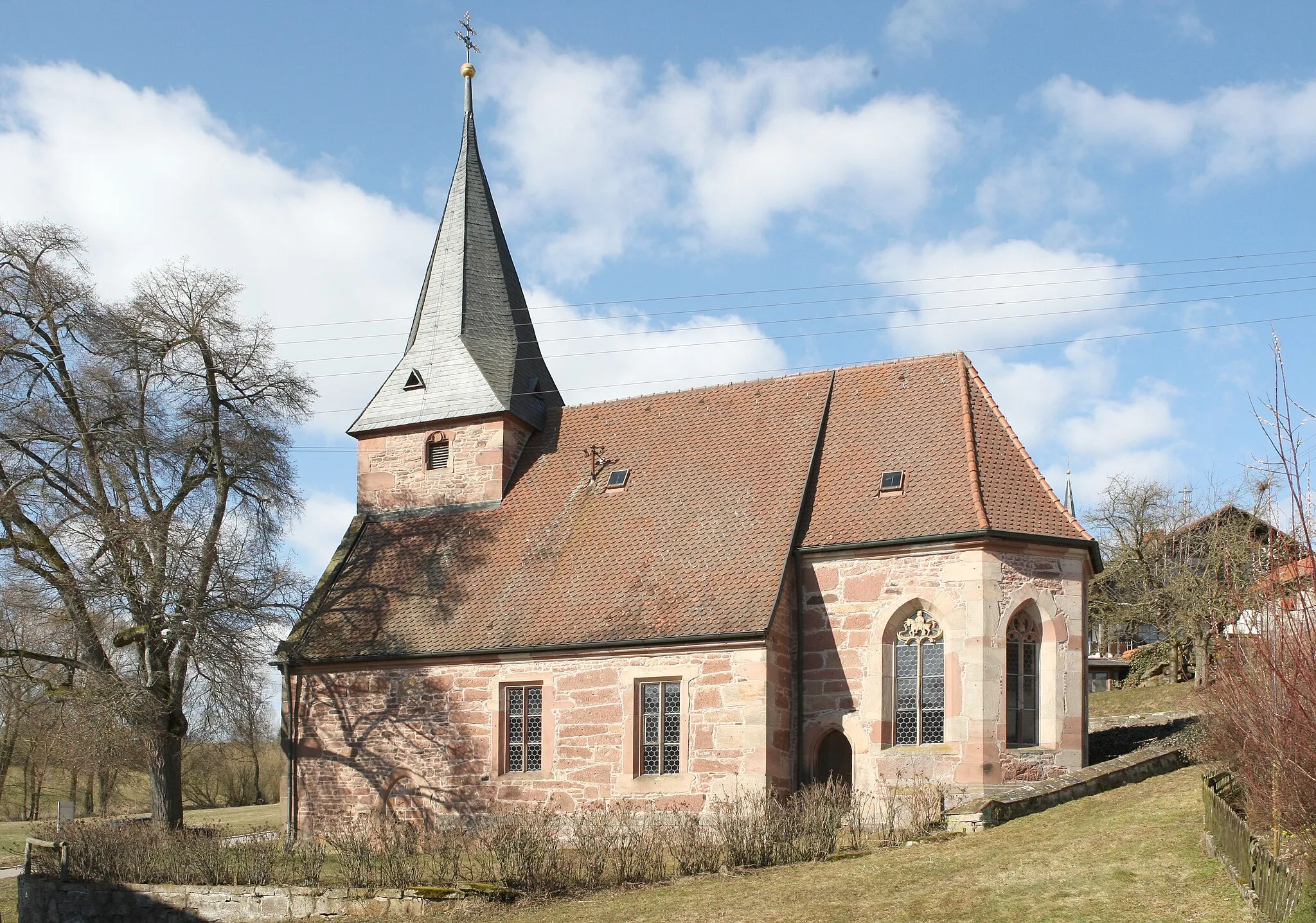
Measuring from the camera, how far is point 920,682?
1964cm

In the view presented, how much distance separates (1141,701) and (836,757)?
14.1 metres

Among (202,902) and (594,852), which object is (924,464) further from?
(202,902)

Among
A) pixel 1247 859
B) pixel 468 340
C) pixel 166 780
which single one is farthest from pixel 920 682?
pixel 166 780

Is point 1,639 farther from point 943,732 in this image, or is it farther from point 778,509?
point 943,732

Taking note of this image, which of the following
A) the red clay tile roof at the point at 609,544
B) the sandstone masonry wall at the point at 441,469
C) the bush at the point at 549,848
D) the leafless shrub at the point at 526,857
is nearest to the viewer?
the leafless shrub at the point at 526,857

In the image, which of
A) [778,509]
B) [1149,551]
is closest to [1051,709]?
[778,509]

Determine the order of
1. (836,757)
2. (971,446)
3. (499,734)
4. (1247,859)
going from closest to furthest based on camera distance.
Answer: (1247,859) < (971,446) < (499,734) < (836,757)

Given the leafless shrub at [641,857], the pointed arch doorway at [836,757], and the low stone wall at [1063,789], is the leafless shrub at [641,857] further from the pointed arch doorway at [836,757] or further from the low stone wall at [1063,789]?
the pointed arch doorway at [836,757]

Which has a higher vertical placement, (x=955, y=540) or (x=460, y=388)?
(x=460, y=388)

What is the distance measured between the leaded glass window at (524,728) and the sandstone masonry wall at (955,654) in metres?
4.67

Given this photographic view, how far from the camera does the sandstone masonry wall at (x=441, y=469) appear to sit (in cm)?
2550

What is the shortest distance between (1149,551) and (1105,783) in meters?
22.9

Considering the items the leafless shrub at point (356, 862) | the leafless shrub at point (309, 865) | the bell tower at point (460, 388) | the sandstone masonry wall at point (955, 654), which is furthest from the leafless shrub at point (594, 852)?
the bell tower at point (460, 388)

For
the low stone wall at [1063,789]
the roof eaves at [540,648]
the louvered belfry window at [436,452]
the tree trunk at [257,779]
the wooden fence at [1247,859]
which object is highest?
the louvered belfry window at [436,452]
